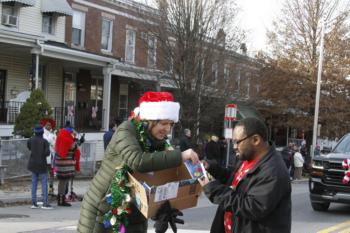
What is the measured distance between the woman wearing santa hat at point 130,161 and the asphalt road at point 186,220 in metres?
5.35

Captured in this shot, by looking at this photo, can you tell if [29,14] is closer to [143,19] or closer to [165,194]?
[143,19]

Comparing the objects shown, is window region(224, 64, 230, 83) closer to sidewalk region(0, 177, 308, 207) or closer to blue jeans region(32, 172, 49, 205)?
sidewalk region(0, 177, 308, 207)

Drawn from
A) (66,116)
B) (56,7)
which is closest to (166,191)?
(66,116)

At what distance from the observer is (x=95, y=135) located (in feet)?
75.0

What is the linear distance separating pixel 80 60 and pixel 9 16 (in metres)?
3.23

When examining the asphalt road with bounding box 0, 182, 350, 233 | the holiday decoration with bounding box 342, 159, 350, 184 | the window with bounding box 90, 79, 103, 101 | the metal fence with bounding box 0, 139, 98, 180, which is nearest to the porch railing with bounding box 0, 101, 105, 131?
the window with bounding box 90, 79, 103, 101

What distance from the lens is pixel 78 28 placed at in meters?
24.7

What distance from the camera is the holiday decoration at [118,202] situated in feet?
12.3

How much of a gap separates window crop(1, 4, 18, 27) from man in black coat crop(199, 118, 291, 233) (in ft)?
61.7

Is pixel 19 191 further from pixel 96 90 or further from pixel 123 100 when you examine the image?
pixel 123 100

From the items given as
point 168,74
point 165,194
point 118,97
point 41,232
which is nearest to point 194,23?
point 168,74

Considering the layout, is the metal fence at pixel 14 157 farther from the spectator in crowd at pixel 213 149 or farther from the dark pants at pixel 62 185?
the spectator in crowd at pixel 213 149

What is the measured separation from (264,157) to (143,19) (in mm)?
17613

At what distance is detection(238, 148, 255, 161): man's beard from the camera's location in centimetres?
358
